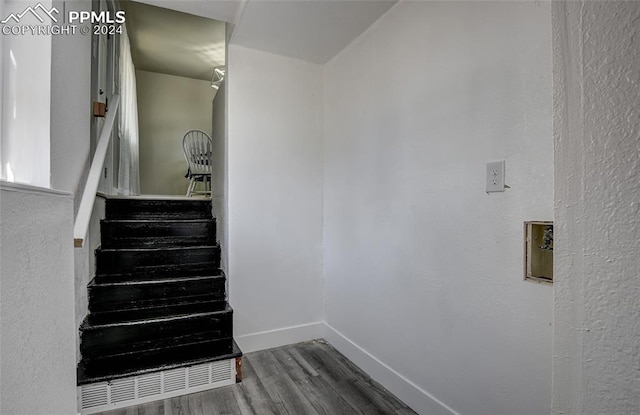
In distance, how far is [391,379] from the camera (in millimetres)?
1955

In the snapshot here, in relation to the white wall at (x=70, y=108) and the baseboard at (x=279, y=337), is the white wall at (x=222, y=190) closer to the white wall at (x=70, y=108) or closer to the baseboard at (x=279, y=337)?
the baseboard at (x=279, y=337)

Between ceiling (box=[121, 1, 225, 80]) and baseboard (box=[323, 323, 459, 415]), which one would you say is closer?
baseboard (box=[323, 323, 459, 415])

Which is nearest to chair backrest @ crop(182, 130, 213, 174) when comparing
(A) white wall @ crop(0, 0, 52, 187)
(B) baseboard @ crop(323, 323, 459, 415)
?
(B) baseboard @ crop(323, 323, 459, 415)

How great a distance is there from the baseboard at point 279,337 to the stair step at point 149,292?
384mm

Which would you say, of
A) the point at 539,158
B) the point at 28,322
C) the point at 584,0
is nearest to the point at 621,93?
the point at 584,0

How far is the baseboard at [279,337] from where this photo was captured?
2.51 m

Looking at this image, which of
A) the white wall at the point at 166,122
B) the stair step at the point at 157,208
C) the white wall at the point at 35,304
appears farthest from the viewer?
the white wall at the point at 166,122

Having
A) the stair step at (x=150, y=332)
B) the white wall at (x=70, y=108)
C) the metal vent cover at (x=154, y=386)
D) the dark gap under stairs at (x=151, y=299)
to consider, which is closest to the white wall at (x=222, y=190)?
the dark gap under stairs at (x=151, y=299)

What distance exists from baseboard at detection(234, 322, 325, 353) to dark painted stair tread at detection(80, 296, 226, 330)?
361 mm

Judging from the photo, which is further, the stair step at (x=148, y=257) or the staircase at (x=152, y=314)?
the stair step at (x=148, y=257)

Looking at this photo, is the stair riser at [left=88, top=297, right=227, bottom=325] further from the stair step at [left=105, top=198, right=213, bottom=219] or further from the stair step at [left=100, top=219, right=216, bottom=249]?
the stair step at [left=105, top=198, right=213, bottom=219]

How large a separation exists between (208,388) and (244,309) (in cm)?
61

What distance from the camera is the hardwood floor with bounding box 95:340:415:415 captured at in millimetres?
1805

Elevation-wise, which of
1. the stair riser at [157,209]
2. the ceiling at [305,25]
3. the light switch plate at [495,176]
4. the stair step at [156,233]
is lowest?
the stair step at [156,233]
